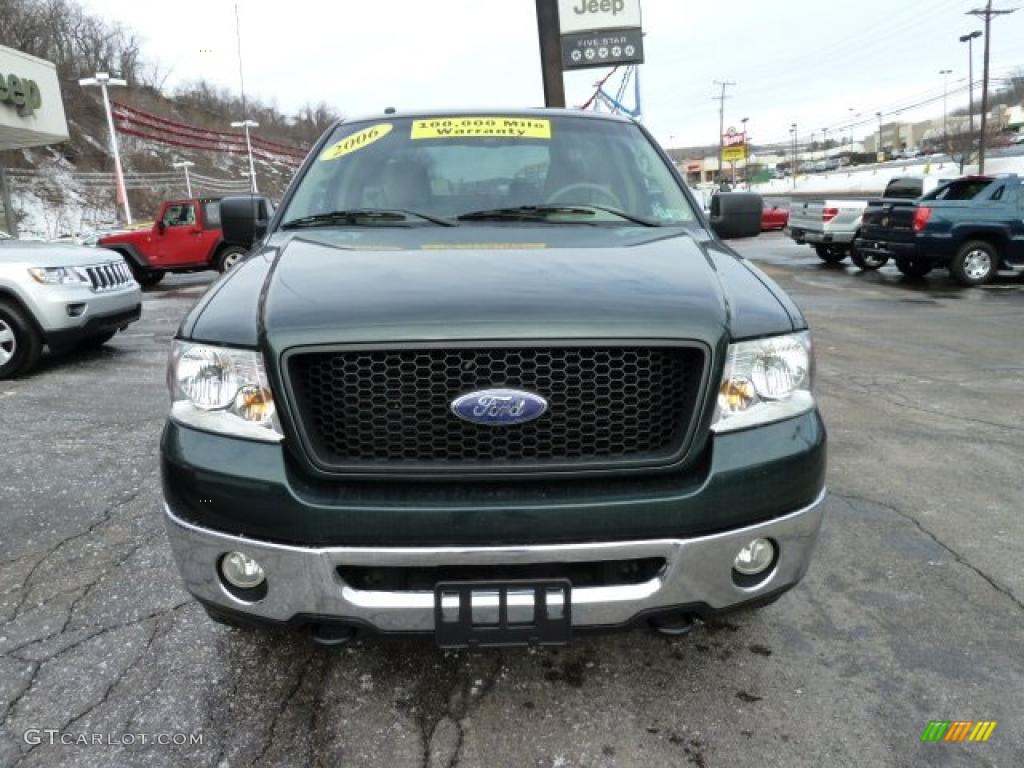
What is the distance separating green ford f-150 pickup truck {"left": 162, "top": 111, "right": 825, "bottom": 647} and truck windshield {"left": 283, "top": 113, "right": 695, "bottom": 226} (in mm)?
1019

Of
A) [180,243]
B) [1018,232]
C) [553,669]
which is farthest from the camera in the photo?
[180,243]

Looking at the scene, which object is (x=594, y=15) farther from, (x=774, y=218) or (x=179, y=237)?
(x=774, y=218)

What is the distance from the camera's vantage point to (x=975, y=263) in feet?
43.0

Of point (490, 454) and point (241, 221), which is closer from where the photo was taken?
point (490, 454)

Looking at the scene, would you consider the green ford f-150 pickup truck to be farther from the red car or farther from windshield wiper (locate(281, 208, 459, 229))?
the red car

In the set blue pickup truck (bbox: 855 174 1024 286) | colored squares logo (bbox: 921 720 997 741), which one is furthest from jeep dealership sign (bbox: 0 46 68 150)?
colored squares logo (bbox: 921 720 997 741)

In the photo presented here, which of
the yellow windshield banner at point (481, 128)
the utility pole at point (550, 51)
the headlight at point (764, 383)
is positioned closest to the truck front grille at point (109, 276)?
the yellow windshield banner at point (481, 128)

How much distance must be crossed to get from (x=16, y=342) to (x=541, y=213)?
5.64 metres

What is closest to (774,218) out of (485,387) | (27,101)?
(27,101)

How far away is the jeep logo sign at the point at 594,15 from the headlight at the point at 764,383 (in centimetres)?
1363

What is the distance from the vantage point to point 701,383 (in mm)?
2002

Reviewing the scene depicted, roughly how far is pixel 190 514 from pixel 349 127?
229 centimetres

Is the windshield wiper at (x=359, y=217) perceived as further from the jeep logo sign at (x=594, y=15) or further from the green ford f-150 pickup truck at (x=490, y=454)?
the jeep logo sign at (x=594, y=15)

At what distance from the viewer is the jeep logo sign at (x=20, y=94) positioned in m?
18.9
